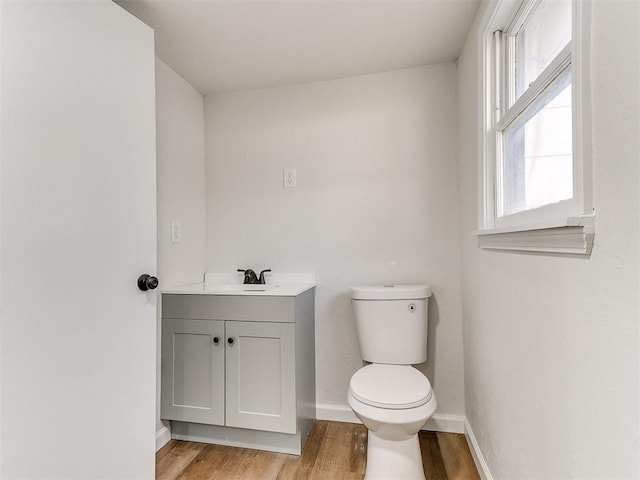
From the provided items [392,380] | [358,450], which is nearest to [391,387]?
[392,380]

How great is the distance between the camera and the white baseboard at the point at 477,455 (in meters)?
1.34

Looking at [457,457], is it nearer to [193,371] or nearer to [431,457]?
[431,457]

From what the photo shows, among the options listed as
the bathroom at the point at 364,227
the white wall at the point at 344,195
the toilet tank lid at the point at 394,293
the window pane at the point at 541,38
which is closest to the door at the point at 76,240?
the bathroom at the point at 364,227

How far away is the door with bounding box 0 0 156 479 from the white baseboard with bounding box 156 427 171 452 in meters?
0.43

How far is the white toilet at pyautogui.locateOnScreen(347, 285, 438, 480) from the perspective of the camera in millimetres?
1243

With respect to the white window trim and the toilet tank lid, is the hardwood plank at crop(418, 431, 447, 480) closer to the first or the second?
the toilet tank lid

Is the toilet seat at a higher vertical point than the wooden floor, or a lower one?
higher

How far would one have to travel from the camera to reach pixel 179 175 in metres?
1.92

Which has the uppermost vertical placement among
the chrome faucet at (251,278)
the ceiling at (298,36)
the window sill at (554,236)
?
the ceiling at (298,36)

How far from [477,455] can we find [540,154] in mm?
1345

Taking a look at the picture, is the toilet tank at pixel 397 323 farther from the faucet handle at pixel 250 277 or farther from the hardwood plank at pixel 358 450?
the faucet handle at pixel 250 277

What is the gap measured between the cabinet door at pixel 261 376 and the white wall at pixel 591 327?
923 mm

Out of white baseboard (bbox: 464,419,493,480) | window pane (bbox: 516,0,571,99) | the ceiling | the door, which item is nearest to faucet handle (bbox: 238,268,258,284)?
the door

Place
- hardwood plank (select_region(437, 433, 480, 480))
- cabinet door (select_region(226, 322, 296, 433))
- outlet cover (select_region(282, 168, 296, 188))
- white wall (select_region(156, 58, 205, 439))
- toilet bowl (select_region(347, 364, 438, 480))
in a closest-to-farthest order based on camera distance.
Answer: toilet bowl (select_region(347, 364, 438, 480)) → hardwood plank (select_region(437, 433, 480, 480)) → cabinet door (select_region(226, 322, 296, 433)) → white wall (select_region(156, 58, 205, 439)) → outlet cover (select_region(282, 168, 296, 188))
